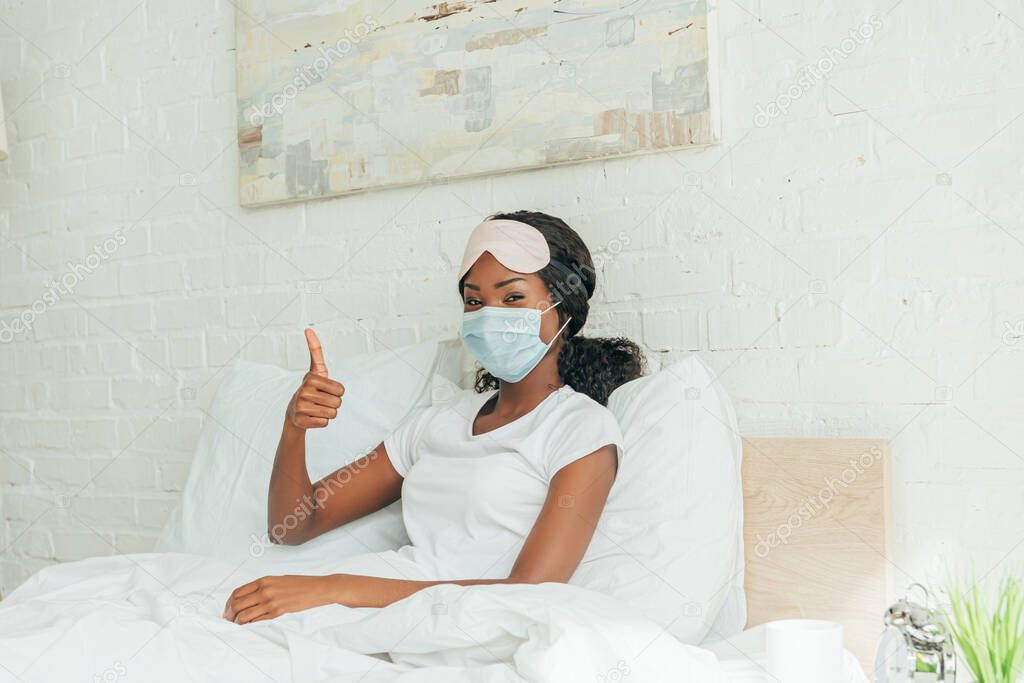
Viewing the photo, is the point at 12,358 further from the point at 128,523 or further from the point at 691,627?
the point at 691,627

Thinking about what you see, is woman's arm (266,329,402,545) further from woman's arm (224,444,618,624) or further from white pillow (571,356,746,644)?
white pillow (571,356,746,644)

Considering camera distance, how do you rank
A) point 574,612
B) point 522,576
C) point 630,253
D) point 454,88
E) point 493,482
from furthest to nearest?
point 454,88
point 630,253
point 493,482
point 522,576
point 574,612

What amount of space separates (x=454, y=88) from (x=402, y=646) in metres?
1.11

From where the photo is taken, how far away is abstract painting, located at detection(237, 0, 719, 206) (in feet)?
5.51

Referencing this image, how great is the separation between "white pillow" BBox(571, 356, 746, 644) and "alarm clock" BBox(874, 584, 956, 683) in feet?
1.02

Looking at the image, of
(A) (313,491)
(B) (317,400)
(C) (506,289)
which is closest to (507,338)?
(C) (506,289)

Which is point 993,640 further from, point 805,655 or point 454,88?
point 454,88

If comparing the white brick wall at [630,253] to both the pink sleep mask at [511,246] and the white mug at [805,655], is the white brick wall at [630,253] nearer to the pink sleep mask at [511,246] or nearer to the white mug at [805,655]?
the pink sleep mask at [511,246]

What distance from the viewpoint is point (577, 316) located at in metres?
1.62

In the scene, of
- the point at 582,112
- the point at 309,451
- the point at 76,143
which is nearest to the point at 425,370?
the point at 309,451

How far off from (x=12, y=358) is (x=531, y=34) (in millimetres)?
1635

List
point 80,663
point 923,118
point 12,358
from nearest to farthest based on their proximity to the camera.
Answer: point 80,663 < point 923,118 < point 12,358

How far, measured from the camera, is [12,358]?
2.54 m

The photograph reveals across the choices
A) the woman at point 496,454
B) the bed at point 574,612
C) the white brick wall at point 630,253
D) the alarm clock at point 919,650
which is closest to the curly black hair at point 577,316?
the woman at point 496,454
